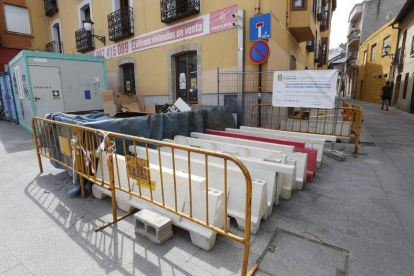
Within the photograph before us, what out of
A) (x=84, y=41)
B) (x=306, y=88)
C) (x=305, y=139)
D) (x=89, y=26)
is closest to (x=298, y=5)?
(x=306, y=88)

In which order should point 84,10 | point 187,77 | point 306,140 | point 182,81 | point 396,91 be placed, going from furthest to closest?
point 396,91 → point 84,10 → point 182,81 → point 187,77 → point 306,140

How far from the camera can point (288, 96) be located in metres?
5.51

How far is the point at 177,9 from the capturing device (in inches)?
305

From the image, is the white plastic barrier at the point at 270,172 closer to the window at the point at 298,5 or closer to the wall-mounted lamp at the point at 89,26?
the window at the point at 298,5

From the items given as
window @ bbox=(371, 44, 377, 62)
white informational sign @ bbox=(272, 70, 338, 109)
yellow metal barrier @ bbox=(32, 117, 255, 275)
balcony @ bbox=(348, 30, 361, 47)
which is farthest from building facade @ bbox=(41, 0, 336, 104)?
balcony @ bbox=(348, 30, 361, 47)

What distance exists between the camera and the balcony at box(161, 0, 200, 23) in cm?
721

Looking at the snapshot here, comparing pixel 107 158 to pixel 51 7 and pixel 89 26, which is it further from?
pixel 51 7

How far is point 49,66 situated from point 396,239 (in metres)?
9.95

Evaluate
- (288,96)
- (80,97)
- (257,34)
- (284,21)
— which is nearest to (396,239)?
(288,96)

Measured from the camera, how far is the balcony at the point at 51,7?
541 inches

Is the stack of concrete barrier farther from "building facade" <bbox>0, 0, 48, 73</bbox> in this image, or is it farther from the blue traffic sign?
"building facade" <bbox>0, 0, 48, 73</bbox>

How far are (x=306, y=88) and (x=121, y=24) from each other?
852cm

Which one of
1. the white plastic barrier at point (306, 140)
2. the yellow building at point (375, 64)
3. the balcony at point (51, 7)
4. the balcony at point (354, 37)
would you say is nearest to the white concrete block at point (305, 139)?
the white plastic barrier at point (306, 140)

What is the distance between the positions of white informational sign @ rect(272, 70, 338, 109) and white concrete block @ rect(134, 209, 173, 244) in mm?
4377
